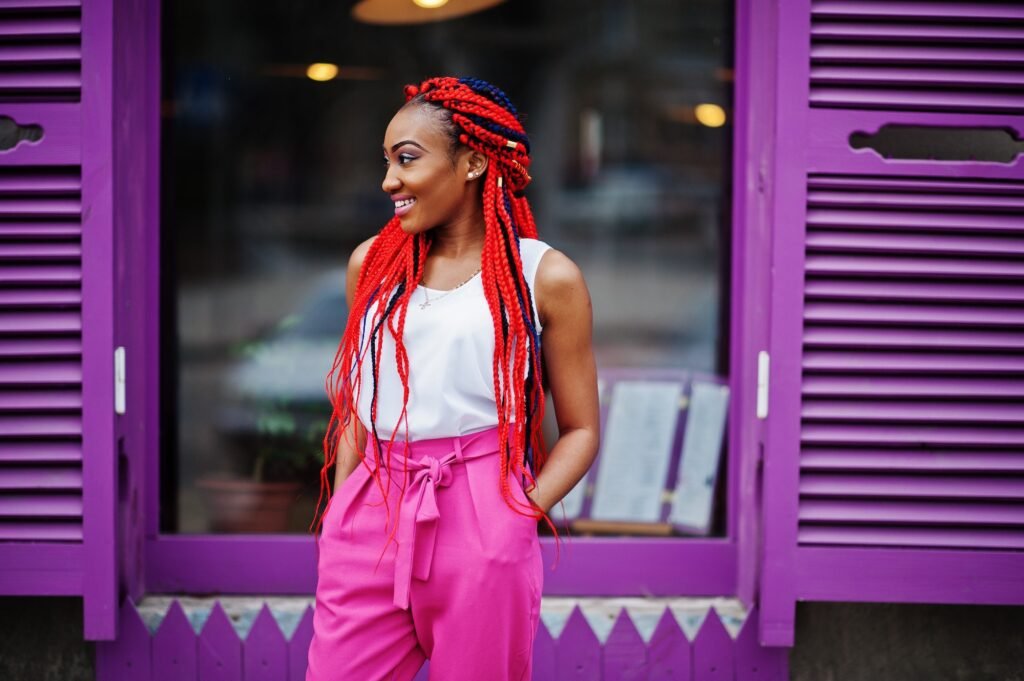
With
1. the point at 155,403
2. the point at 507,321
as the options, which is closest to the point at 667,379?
the point at 155,403

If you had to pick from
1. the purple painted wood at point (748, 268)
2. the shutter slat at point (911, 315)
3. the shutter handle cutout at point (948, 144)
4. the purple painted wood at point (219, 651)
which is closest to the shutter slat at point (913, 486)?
the purple painted wood at point (748, 268)

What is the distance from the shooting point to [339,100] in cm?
535

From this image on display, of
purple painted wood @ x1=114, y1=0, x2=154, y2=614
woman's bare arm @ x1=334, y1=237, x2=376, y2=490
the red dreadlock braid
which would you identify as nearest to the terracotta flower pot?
purple painted wood @ x1=114, y1=0, x2=154, y2=614

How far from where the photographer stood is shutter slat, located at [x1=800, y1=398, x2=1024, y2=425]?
119 inches

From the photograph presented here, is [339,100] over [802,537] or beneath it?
over

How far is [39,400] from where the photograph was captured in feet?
9.98

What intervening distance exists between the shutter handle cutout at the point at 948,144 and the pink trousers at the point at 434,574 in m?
1.71

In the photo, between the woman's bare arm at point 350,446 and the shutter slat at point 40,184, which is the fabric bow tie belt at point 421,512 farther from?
the shutter slat at point 40,184

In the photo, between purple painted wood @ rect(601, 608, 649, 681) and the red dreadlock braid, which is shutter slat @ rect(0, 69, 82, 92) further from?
purple painted wood @ rect(601, 608, 649, 681)

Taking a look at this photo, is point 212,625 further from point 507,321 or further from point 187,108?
point 187,108

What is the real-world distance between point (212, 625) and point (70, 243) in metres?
1.19

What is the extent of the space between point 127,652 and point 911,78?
284cm

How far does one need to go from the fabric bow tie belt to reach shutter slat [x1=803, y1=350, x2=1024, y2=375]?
4.15 feet

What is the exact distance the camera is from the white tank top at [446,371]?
219 cm
